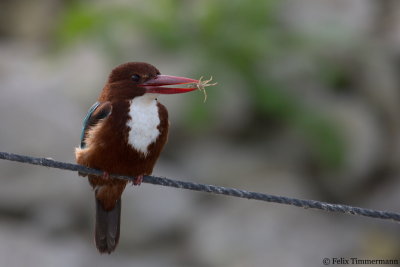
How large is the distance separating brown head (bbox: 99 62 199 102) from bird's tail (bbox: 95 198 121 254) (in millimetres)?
580

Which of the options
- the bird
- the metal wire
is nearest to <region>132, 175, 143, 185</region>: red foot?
the bird

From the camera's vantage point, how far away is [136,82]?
10.6 feet

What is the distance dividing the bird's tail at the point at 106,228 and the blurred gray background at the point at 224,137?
2.42 m

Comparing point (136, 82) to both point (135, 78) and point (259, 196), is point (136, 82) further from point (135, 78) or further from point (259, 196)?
point (259, 196)

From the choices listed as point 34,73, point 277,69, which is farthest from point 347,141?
point 34,73

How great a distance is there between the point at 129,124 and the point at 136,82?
21 centimetres

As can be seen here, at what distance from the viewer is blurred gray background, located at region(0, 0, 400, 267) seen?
6043mm

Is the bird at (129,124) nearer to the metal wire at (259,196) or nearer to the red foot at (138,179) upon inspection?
the red foot at (138,179)

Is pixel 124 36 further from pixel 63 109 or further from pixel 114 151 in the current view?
pixel 114 151

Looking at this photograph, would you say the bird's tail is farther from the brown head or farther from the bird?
the brown head

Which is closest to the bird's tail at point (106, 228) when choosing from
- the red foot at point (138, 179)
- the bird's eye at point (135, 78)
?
the red foot at point (138, 179)

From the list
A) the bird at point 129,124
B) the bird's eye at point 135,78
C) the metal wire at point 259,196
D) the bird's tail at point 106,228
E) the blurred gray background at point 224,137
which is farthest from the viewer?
the blurred gray background at point 224,137

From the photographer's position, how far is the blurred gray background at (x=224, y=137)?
238 inches

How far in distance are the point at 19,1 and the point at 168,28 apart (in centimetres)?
344
